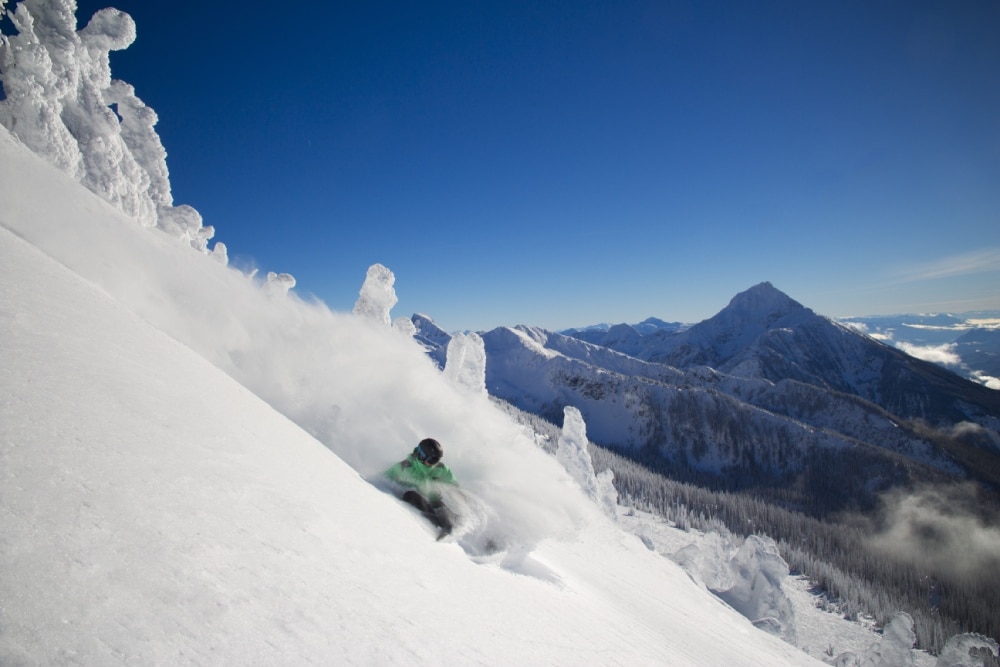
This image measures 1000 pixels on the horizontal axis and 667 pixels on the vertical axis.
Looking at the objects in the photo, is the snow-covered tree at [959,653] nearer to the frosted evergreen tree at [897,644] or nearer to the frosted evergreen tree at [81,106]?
the frosted evergreen tree at [897,644]

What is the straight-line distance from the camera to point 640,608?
1071 cm

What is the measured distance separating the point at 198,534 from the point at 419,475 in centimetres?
614

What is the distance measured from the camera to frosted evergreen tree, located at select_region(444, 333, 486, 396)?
86.3 ft

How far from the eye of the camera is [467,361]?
27047 mm

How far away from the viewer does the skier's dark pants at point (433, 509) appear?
7.83 metres

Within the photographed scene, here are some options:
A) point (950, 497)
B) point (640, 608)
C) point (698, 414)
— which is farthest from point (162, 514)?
point (698, 414)

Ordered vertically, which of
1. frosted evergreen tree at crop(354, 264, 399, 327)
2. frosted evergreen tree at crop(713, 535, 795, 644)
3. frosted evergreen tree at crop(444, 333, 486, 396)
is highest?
frosted evergreen tree at crop(354, 264, 399, 327)

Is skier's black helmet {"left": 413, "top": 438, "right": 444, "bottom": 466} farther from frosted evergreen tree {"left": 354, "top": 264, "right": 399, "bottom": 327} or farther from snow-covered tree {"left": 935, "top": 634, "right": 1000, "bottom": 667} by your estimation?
snow-covered tree {"left": 935, "top": 634, "right": 1000, "bottom": 667}

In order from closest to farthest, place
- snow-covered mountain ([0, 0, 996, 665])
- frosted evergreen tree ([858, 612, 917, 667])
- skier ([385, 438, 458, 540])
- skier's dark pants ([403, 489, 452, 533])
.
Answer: snow-covered mountain ([0, 0, 996, 665]) → skier's dark pants ([403, 489, 452, 533]) → skier ([385, 438, 458, 540]) → frosted evergreen tree ([858, 612, 917, 667])

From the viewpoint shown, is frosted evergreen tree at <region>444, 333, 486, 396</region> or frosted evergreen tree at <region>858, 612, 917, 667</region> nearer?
frosted evergreen tree at <region>444, 333, 486, 396</region>

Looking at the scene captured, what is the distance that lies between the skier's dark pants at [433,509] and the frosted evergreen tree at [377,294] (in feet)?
62.4

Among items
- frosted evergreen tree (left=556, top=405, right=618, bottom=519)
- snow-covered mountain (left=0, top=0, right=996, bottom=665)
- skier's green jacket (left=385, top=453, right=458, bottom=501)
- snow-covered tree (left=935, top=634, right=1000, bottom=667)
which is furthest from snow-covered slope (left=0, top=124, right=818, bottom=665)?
snow-covered tree (left=935, top=634, right=1000, bottom=667)

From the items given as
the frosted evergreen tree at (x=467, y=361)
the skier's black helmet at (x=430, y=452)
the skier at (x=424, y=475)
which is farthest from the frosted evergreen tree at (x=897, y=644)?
the skier's black helmet at (x=430, y=452)

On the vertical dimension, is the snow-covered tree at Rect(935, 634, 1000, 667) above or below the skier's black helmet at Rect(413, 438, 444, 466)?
below
